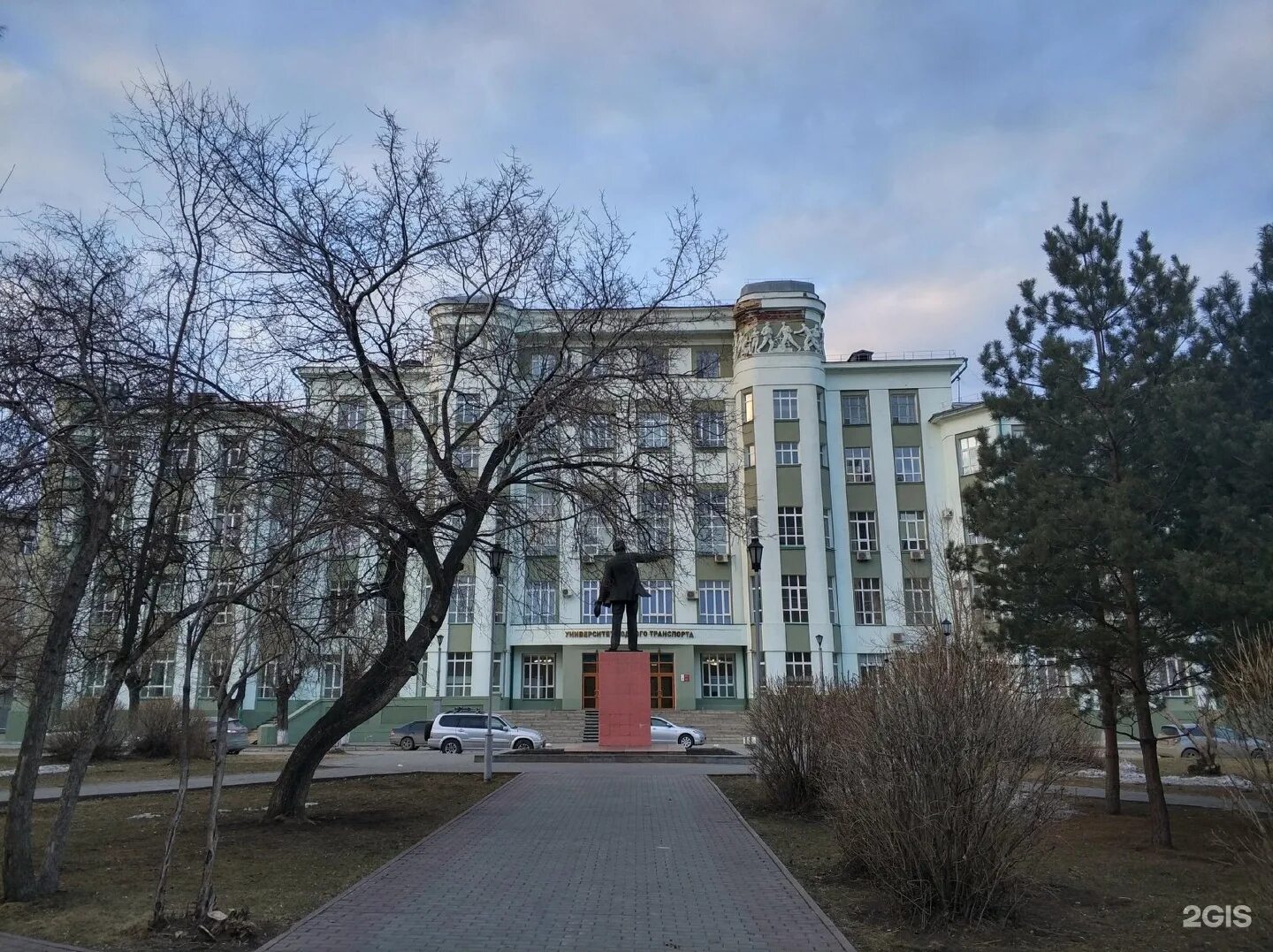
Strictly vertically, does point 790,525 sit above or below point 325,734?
above

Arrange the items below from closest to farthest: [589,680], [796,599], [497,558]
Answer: [497,558] → [796,599] → [589,680]

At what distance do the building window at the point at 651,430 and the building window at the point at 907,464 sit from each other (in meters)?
38.2

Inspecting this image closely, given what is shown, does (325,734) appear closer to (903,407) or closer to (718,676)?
(718,676)

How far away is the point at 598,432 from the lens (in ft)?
43.9

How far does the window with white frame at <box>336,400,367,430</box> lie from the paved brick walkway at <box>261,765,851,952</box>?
5.85 meters

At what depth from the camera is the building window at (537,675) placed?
48500mm

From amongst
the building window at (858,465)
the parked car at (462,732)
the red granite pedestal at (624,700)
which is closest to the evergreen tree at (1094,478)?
the red granite pedestal at (624,700)

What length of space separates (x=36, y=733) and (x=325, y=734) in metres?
4.98

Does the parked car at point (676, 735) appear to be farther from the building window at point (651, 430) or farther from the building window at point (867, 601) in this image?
the building window at point (651, 430)

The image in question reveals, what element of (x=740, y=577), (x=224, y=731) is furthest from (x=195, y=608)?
(x=740, y=577)

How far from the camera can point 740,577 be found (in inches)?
1900

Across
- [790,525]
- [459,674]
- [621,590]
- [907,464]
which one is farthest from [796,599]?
[621,590]

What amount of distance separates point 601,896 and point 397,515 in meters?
5.65

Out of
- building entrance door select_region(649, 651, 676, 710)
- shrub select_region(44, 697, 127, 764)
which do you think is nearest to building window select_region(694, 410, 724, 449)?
shrub select_region(44, 697, 127, 764)
